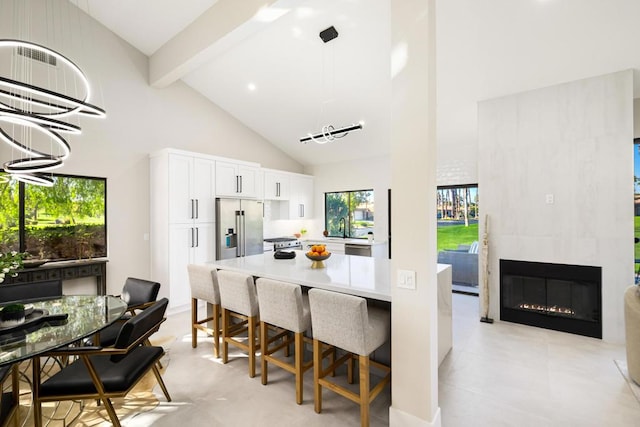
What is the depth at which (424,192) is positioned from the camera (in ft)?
6.01

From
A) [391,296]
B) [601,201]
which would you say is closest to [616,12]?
[601,201]

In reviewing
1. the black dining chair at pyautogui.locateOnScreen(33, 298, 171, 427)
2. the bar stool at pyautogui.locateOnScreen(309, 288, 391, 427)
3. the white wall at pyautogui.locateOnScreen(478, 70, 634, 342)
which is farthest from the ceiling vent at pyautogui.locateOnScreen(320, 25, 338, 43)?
the black dining chair at pyautogui.locateOnScreen(33, 298, 171, 427)

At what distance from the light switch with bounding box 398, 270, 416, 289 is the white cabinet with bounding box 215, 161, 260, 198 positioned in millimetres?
4032

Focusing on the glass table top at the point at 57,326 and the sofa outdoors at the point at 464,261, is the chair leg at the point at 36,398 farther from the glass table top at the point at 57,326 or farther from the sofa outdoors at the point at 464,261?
the sofa outdoors at the point at 464,261

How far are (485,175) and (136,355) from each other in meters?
4.48

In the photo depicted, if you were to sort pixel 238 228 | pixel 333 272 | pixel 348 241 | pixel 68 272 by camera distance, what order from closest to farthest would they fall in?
pixel 333 272 → pixel 68 272 → pixel 238 228 → pixel 348 241

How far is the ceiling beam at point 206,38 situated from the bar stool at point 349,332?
2.93 metres

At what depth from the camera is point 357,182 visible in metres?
6.80

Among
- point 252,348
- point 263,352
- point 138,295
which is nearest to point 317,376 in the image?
point 263,352

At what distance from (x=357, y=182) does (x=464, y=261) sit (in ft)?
9.24

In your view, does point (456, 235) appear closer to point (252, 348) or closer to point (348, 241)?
point (348, 241)

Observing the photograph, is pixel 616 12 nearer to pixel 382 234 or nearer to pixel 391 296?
pixel 391 296

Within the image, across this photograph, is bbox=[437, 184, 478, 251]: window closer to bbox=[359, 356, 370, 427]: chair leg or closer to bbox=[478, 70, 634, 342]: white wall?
bbox=[478, 70, 634, 342]: white wall

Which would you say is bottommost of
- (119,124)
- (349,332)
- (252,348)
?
(252,348)
